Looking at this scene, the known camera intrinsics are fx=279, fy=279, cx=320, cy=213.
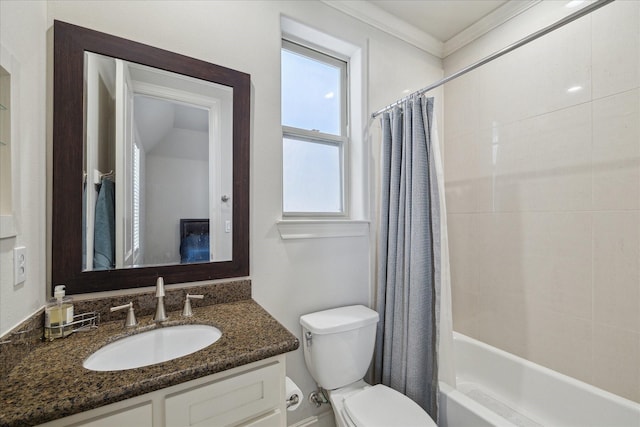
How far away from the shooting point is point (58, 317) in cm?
91

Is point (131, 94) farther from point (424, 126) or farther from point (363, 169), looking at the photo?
point (424, 126)

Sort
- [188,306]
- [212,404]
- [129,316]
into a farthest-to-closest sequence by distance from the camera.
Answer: [188,306], [129,316], [212,404]

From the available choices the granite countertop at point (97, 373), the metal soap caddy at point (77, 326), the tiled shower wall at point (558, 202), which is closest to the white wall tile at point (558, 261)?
the tiled shower wall at point (558, 202)

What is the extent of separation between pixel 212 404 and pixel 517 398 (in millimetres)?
1743

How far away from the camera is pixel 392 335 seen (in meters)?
1.60

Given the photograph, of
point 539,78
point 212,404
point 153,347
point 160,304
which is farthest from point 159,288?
point 539,78

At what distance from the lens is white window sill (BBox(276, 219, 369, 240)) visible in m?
1.49

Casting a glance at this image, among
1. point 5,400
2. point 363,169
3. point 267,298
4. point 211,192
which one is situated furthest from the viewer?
point 363,169

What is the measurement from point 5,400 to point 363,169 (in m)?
1.68

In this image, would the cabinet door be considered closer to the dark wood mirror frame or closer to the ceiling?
the dark wood mirror frame

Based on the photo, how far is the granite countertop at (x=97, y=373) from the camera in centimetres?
60

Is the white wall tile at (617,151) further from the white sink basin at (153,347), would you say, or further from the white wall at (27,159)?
the white wall at (27,159)

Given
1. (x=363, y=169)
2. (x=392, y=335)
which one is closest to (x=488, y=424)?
(x=392, y=335)

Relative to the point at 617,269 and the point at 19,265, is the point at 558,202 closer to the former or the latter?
the point at 617,269
